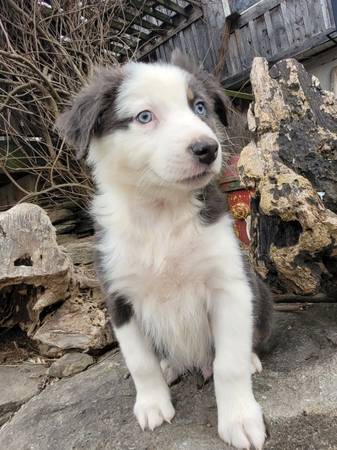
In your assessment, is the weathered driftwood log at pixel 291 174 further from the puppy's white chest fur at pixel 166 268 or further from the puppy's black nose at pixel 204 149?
the puppy's black nose at pixel 204 149

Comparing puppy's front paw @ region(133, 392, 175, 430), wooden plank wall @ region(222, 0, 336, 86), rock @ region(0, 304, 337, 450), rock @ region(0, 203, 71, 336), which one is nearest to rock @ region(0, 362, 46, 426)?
rock @ region(0, 304, 337, 450)

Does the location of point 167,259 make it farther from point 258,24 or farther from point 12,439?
point 258,24

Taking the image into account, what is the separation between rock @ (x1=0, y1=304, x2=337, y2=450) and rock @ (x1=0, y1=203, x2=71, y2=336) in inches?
27.3

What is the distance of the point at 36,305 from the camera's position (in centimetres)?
314

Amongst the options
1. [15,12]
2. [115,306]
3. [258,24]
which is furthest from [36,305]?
[258,24]

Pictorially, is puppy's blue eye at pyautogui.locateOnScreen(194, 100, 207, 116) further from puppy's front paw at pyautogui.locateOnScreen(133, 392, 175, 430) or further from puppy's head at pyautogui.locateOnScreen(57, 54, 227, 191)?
puppy's front paw at pyautogui.locateOnScreen(133, 392, 175, 430)

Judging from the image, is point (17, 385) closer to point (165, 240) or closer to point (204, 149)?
point (165, 240)

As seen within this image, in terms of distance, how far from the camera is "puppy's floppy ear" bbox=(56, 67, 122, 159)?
77.0 inches

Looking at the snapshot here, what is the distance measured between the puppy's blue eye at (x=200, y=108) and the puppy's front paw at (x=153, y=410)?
1282mm

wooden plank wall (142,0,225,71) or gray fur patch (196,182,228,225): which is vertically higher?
wooden plank wall (142,0,225,71)

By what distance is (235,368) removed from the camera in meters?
1.83

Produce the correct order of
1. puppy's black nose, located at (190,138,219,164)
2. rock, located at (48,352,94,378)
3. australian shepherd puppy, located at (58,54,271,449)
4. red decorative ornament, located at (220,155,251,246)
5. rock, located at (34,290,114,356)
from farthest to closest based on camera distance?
red decorative ornament, located at (220,155,251,246)
rock, located at (34,290,114,356)
rock, located at (48,352,94,378)
australian shepherd puppy, located at (58,54,271,449)
puppy's black nose, located at (190,138,219,164)

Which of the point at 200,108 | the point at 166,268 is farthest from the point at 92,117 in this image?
the point at 166,268

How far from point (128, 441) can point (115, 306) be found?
22.3 inches
